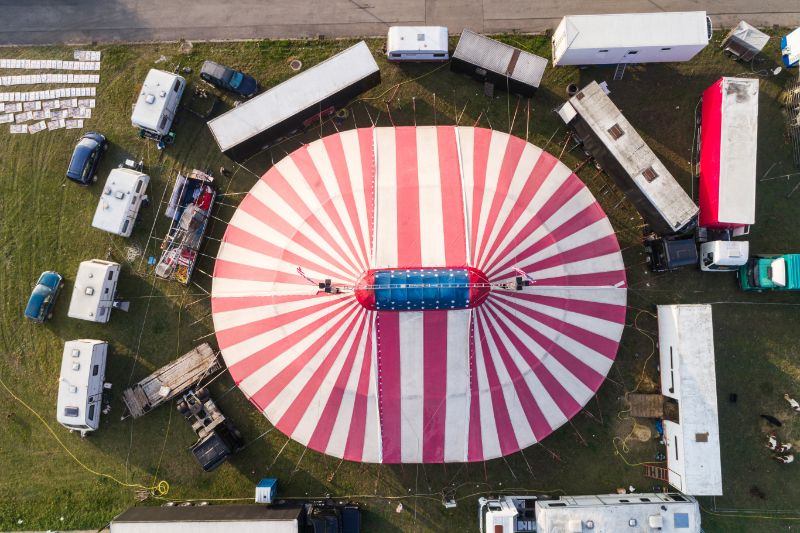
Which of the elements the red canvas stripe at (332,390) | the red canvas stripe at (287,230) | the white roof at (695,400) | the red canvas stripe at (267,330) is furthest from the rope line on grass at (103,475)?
the white roof at (695,400)

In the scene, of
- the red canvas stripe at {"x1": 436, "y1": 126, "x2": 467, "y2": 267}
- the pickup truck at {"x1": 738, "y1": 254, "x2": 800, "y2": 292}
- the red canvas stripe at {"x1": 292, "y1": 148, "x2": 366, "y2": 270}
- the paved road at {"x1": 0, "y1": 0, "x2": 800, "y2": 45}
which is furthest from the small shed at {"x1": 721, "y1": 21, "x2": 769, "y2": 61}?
the red canvas stripe at {"x1": 292, "y1": 148, "x2": 366, "y2": 270}

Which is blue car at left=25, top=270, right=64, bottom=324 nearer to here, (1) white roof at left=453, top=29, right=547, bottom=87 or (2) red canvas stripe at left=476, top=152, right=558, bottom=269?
(2) red canvas stripe at left=476, top=152, right=558, bottom=269

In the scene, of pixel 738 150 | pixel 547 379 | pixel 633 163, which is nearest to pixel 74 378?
pixel 547 379

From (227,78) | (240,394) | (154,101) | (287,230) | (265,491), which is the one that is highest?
(227,78)

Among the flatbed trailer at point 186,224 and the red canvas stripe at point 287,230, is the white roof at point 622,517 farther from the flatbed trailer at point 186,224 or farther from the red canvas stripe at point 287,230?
the flatbed trailer at point 186,224

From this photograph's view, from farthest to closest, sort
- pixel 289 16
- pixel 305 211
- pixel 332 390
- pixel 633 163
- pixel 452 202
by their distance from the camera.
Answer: pixel 289 16, pixel 633 163, pixel 305 211, pixel 332 390, pixel 452 202

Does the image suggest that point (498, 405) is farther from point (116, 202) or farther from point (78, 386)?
point (116, 202)

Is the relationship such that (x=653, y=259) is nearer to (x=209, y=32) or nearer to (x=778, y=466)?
(x=778, y=466)
